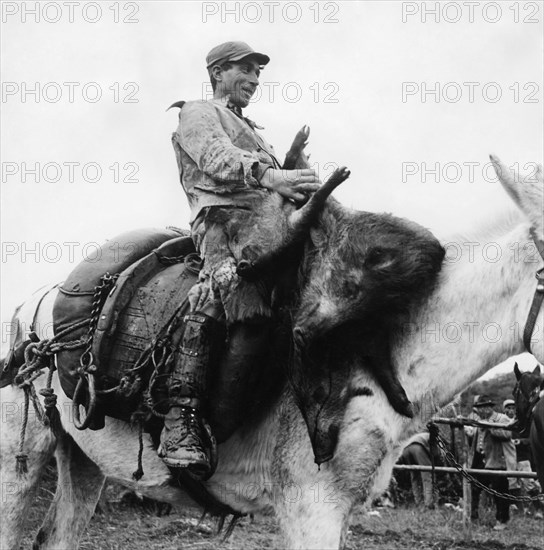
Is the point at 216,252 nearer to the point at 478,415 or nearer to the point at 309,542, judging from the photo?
the point at 309,542

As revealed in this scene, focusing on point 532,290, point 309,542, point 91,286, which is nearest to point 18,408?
point 91,286

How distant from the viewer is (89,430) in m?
5.19

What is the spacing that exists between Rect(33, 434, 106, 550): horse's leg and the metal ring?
0.94 metres

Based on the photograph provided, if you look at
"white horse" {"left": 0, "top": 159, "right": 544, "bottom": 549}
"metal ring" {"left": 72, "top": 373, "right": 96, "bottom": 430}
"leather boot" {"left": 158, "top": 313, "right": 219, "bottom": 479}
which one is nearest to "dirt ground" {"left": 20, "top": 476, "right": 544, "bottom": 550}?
"metal ring" {"left": 72, "top": 373, "right": 96, "bottom": 430}

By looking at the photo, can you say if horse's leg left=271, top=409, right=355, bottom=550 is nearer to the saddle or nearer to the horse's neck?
the horse's neck

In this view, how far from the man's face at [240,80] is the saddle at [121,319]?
932 millimetres

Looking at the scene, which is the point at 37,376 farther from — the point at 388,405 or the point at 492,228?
the point at 492,228

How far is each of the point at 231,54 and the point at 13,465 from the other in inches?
120

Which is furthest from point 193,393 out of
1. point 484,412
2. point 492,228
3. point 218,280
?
point 484,412

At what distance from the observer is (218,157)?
427 centimetres

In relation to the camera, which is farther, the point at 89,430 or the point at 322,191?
the point at 89,430

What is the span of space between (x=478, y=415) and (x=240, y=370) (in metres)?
12.1

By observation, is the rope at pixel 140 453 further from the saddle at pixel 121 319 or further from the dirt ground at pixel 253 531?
the dirt ground at pixel 253 531

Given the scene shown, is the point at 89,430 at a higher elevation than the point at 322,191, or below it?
below
